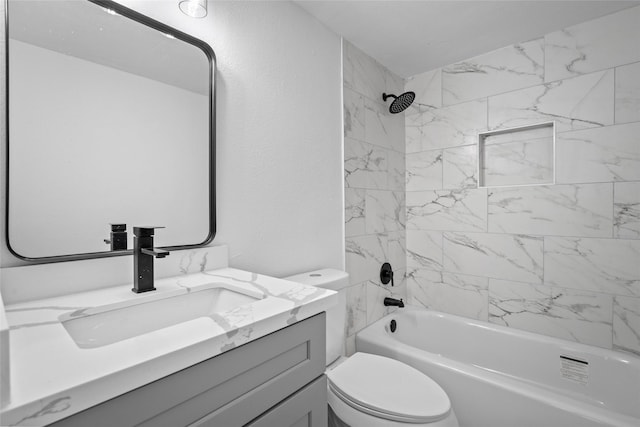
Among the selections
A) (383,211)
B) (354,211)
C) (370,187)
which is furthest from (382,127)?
(354,211)

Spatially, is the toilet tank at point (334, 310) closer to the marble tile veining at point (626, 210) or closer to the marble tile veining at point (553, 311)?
the marble tile veining at point (553, 311)

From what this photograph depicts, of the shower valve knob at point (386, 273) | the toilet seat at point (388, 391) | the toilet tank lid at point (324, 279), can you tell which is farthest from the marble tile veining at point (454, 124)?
the toilet seat at point (388, 391)

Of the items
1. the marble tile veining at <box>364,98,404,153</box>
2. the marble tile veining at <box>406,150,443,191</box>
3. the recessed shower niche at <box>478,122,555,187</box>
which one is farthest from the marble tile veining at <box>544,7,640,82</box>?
the marble tile veining at <box>364,98,404,153</box>

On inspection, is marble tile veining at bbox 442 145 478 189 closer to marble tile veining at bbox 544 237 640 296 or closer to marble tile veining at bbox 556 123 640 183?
marble tile veining at bbox 556 123 640 183

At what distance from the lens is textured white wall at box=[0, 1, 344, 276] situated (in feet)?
4.31

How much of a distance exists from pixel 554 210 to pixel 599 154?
393 millimetres

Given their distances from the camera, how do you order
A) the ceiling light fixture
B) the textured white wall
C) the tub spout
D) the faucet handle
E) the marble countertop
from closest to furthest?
the marble countertop → the faucet handle → the ceiling light fixture → the textured white wall → the tub spout

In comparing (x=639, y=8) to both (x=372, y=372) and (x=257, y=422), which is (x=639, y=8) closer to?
(x=372, y=372)

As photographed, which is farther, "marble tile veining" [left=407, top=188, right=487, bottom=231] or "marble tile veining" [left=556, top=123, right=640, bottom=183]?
"marble tile veining" [left=407, top=188, right=487, bottom=231]

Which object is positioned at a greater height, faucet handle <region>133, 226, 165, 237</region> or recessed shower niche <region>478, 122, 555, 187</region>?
recessed shower niche <region>478, 122, 555, 187</region>

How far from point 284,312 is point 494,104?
7.25 ft

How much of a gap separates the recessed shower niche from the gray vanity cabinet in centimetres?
195

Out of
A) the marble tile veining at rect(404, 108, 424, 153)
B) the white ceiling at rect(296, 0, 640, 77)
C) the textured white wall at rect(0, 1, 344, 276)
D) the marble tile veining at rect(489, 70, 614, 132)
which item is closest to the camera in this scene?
the textured white wall at rect(0, 1, 344, 276)

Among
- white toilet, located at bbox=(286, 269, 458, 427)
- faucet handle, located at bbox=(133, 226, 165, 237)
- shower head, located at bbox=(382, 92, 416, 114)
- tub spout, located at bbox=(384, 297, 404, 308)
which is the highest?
shower head, located at bbox=(382, 92, 416, 114)
